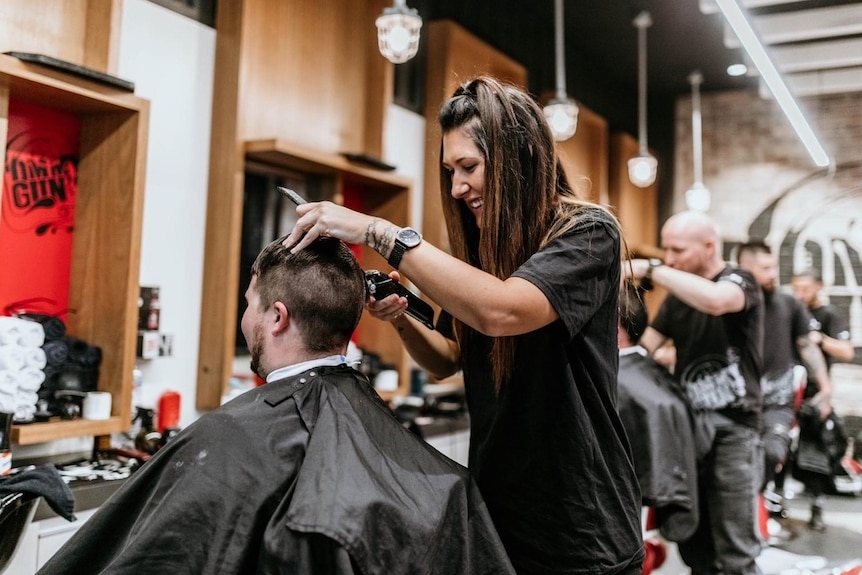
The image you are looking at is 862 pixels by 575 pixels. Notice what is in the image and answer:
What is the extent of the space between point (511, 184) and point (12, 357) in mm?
1489

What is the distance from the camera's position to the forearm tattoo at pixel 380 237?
131cm

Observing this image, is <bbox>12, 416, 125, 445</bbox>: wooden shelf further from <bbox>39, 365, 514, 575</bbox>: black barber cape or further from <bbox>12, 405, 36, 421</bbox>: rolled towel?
<bbox>39, 365, 514, 575</bbox>: black barber cape

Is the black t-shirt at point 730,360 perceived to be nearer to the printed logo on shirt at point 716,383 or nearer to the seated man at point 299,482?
Result: the printed logo on shirt at point 716,383

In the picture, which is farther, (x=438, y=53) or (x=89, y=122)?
(x=438, y=53)

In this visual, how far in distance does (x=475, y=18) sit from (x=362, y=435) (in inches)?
157

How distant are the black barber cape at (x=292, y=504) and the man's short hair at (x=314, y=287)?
11cm

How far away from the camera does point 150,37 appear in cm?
Result: 269

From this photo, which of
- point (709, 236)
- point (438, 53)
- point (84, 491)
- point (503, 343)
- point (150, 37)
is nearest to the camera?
point (503, 343)

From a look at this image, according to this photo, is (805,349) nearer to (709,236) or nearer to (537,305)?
(709,236)

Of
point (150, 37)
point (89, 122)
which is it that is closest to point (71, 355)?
point (89, 122)

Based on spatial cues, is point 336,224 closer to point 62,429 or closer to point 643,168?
point 62,429

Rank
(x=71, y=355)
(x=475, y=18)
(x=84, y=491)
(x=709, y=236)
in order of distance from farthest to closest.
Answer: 1. (x=475, y=18)
2. (x=709, y=236)
3. (x=71, y=355)
4. (x=84, y=491)

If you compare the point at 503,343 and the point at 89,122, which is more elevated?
the point at 89,122

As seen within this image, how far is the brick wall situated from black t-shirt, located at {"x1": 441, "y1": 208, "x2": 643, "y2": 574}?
6.51 metres
